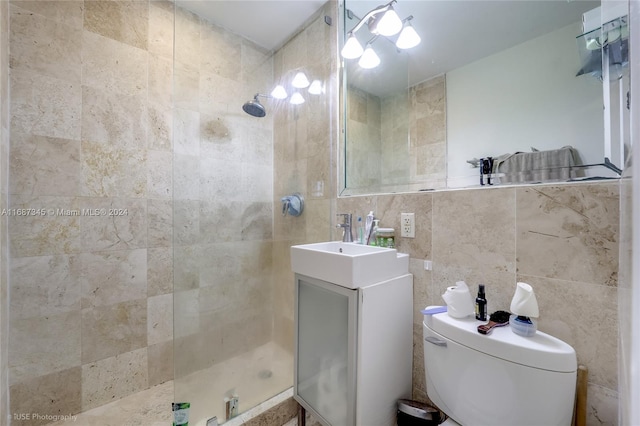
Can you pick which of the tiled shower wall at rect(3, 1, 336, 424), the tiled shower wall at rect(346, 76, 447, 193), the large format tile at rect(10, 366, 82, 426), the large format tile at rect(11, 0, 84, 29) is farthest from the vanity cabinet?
the large format tile at rect(11, 0, 84, 29)

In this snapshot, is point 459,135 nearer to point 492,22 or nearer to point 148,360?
point 492,22

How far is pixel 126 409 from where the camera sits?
1.45 meters

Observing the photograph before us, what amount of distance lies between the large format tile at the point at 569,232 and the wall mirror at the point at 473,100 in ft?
0.31

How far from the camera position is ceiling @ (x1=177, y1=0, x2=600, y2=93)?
1.13 m

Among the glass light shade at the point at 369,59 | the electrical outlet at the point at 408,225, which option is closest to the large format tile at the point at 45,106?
the glass light shade at the point at 369,59

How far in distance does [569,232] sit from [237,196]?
153 centimetres

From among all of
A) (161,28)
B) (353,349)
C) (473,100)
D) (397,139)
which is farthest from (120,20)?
(353,349)

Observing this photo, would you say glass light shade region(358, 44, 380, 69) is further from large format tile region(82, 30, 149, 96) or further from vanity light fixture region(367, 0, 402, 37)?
large format tile region(82, 30, 149, 96)

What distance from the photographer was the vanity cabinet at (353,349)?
3.31 ft

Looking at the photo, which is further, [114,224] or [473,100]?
[114,224]

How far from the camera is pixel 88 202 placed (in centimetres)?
146

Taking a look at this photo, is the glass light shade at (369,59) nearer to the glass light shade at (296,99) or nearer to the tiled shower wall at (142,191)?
the tiled shower wall at (142,191)

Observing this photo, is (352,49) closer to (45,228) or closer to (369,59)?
(369,59)

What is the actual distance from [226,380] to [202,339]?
0.26 metres
